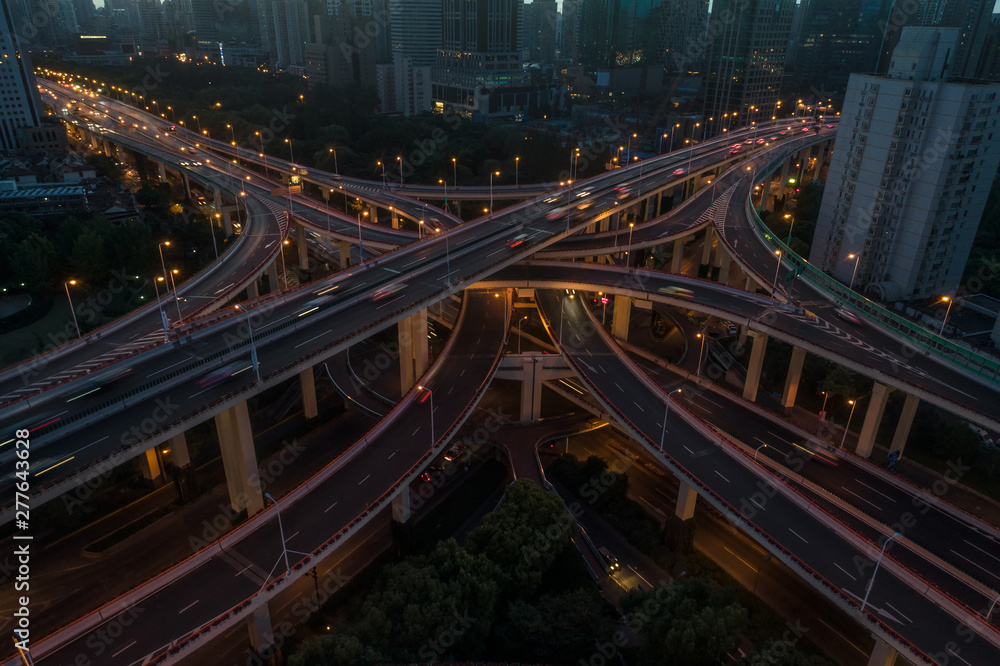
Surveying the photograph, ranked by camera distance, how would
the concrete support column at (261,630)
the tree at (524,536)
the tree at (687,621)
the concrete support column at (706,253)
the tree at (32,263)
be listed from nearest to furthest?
the tree at (687,621) → the concrete support column at (261,630) → the tree at (524,536) → the tree at (32,263) → the concrete support column at (706,253)

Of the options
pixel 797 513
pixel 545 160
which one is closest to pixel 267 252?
pixel 797 513

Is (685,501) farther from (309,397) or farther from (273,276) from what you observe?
(273,276)

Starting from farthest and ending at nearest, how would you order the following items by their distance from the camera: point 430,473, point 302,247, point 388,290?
point 302,247, point 388,290, point 430,473

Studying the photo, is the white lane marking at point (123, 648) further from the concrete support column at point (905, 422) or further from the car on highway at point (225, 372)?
the concrete support column at point (905, 422)

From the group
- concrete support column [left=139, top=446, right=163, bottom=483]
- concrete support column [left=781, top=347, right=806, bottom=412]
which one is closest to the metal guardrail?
concrete support column [left=781, top=347, right=806, bottom=412]

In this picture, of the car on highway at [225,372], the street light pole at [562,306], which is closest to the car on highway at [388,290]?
the car on highway at [225,372]

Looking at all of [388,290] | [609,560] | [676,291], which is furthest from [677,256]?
[609,560]

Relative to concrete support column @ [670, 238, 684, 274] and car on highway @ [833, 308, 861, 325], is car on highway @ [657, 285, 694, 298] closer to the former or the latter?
car on highway @ [833, 308, 861, 325]
